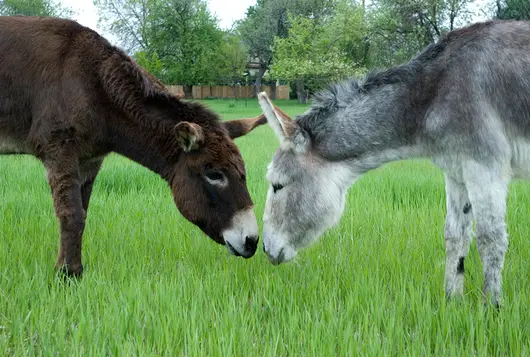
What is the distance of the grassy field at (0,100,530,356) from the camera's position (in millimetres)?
2873

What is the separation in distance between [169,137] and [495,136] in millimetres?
2462

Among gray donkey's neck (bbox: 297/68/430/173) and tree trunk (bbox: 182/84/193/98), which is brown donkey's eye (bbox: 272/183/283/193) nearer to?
gray donkey's neck (bbox: 297/68/430/173)

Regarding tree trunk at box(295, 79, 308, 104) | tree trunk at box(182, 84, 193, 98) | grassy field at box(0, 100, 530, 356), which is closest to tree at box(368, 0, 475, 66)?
tree trunk at box(295, 79, 308, 104)

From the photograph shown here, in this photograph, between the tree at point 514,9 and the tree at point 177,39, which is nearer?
the tree at point 514,9

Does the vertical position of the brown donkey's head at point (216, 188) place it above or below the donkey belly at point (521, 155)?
below

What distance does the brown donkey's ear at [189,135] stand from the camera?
12.8 feet

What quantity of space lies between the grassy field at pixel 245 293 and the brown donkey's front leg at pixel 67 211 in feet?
0.57

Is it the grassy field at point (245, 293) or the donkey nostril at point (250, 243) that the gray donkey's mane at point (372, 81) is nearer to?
the donkey nostril at point (250, 243)

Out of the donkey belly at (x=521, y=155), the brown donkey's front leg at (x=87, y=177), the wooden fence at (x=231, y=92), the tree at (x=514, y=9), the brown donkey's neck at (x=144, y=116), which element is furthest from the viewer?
the wooden fence at (x=231, y=92)

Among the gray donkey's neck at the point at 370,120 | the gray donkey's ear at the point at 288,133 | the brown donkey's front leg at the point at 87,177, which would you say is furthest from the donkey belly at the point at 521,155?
the brown donkey's front leg at the point at 87,177

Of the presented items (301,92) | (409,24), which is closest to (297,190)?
(409,24)

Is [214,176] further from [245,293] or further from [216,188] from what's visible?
[245,293]

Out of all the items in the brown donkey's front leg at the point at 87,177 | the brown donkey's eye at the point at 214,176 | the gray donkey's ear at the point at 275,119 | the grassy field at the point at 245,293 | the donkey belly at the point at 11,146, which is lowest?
the grassy field at the point at 245,293

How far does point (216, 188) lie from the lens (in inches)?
164
